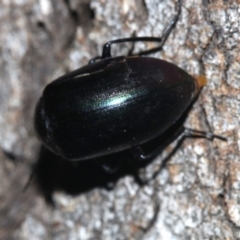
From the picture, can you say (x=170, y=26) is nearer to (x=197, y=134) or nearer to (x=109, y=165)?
(x=197, y=134)

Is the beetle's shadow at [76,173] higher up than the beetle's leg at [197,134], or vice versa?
the beetle's leg at [197,134]

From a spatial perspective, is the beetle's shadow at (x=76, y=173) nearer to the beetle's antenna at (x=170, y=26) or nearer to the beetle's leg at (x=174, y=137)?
the beetle's leg at (x=174, y=137)

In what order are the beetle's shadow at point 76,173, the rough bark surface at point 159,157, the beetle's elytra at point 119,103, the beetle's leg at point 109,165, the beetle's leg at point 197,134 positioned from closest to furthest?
the beetle's elytra at point 119,103 < the rough bark surface at point 159,157 < the beetle's leg at point 197,134 < the beetle's leg at point 109,165 < the beetle's shadow at point 76,173

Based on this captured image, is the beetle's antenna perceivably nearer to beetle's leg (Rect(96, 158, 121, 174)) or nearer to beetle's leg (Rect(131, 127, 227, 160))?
beetle's leg (Rect(131, 127, 227, 160))

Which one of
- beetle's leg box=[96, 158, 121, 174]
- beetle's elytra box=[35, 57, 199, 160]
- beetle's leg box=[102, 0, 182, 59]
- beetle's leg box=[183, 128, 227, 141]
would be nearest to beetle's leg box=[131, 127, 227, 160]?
beetle's leg box=[183, 128, 227, 141]

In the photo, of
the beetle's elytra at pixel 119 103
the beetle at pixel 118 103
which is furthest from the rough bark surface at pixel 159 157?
the beetle's elytra at pixel 119 103
